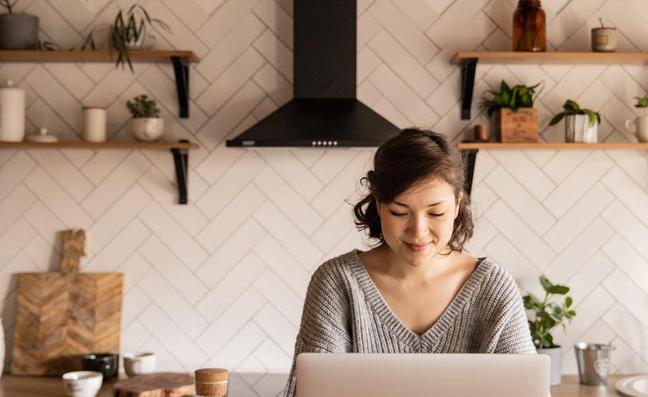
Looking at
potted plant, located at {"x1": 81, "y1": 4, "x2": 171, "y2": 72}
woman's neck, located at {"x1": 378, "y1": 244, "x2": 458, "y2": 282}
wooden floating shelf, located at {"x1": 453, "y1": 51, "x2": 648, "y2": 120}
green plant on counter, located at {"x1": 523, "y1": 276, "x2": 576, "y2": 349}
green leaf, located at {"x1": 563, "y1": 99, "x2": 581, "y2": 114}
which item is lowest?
green plant on counter, located at {"x1": 523, "y1": 276, "x2": 576, "y2": 349}

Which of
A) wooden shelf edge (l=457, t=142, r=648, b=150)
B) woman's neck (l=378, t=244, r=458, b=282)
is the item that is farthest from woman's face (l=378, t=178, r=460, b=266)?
wooden shelf edge (l=457, t=142, r=648, b=150)

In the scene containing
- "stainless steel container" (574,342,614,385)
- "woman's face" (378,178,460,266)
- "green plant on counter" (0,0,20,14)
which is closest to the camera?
"woman's face" (378,178,460,266)

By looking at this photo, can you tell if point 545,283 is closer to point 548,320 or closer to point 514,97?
point 548,320

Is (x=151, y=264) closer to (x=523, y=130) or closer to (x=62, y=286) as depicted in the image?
(x=62, y=286)

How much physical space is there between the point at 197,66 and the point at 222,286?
0.86 metres

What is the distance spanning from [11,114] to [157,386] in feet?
3.89

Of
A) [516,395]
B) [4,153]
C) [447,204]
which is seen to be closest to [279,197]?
[4,153]

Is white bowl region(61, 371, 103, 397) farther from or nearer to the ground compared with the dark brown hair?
nearer to the ground

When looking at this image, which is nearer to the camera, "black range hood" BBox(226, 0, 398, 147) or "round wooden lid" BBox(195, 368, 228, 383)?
"round wooden lid" BBox(195, 368, 228, 383)

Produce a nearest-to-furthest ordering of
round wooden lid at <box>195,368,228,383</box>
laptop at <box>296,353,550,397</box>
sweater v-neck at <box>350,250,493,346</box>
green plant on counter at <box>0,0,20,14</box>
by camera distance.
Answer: laptop at <box>296,353,550,397</box> < sweater v-neck at <box>350,250,493,346</box> < round wooden lid at <box>195,368,228,383</box> < green plant on counter at <box>0,0,20,14</box>

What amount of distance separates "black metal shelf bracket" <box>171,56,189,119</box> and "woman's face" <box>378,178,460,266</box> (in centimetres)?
172

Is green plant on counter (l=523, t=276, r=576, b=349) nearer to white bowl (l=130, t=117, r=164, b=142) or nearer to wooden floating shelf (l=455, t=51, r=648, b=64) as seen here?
wooden floating shelf (l=455, t=51, r=648, b=64)

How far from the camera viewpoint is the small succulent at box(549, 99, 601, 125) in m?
3.25

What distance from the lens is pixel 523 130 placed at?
3.24m
